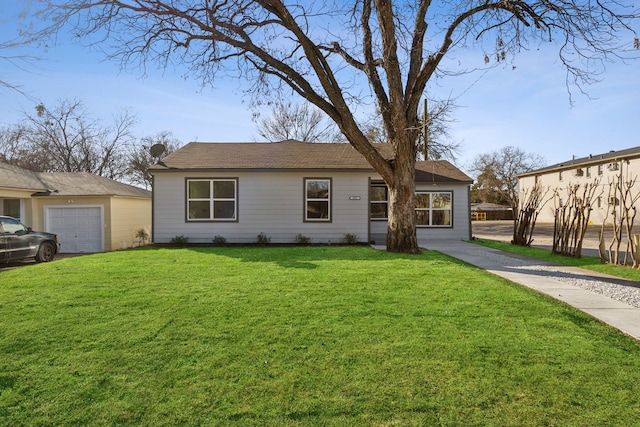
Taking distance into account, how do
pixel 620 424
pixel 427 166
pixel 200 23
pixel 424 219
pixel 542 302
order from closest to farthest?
pixel 620 424 → pixel 542 302 → pixel 200 23 → pixel 424 219 → pixel 427 166

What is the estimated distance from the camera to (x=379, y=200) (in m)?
16.0

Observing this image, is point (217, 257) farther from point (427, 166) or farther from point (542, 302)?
point (427, 166)

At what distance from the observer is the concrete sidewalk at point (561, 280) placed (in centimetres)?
475

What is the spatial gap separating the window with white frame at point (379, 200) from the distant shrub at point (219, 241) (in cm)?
634

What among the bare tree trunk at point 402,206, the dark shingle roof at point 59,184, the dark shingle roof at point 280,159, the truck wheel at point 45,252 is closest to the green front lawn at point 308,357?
the bare tree trunk at point 402,206

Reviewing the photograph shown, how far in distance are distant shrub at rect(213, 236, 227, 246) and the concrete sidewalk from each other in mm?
8279

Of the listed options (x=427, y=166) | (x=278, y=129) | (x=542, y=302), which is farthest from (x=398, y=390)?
(x=278, y=129)

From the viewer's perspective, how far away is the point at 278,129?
106ft

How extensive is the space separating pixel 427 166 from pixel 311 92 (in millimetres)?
8711

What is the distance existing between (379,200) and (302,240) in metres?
4.00

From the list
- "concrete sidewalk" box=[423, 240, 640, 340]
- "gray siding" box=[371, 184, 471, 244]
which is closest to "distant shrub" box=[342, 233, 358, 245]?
"gray siding" box=[371, 184, 471, 244]

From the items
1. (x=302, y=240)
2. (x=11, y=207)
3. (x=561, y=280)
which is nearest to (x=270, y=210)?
(x=302, y=240)

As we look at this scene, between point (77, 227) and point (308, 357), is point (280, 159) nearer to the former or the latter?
point (77, 227)

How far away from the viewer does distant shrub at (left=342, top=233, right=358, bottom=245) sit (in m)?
14.4
